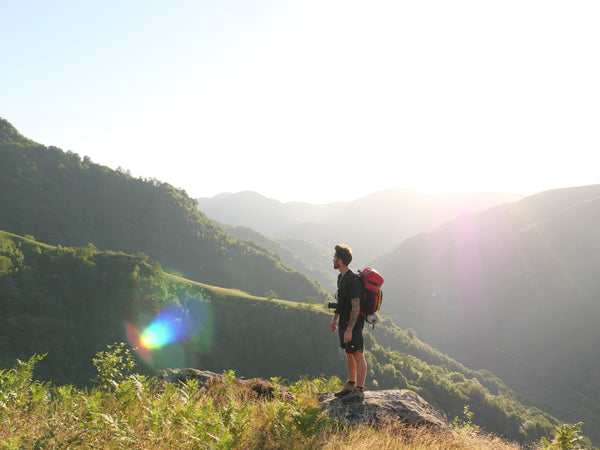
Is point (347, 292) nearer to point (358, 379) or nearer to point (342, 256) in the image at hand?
point (342, 256)

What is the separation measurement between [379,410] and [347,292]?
2.51 m

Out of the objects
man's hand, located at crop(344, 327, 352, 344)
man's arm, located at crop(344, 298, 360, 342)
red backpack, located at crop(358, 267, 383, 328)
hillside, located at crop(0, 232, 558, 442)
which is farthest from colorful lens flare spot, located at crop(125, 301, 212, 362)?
red backpack, located at crop(358, 267, 383, 328)

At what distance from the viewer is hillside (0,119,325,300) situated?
132250 millimetres

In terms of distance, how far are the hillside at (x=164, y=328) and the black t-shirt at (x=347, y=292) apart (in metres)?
75.9

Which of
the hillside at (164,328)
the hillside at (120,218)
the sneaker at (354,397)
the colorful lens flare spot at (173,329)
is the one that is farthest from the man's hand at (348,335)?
the hillside at (120,218)

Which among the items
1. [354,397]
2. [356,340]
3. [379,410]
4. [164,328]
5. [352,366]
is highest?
[356,340]

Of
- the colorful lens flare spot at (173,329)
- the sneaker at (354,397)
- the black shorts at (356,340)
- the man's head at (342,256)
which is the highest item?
the man's head at (342,256)

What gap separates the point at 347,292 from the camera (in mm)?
6133

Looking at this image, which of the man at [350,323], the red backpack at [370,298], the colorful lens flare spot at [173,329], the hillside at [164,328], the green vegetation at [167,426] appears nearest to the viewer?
the green vegetation at [167,426]

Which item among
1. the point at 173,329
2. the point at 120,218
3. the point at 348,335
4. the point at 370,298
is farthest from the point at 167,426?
the point at 120,218

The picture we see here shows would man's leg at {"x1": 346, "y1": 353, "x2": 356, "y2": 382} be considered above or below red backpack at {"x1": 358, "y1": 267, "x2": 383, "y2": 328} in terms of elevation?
below

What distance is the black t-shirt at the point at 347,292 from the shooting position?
19.7 feet

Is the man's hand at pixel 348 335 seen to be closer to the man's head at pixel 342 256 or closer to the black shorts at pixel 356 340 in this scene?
the black shorts at pixel 356 340

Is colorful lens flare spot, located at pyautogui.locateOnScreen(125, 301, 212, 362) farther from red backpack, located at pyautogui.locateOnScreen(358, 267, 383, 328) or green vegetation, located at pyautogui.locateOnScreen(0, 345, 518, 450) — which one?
red backpack, located at pyautogui.locateOnScreen(358, 267, 383, 328)
